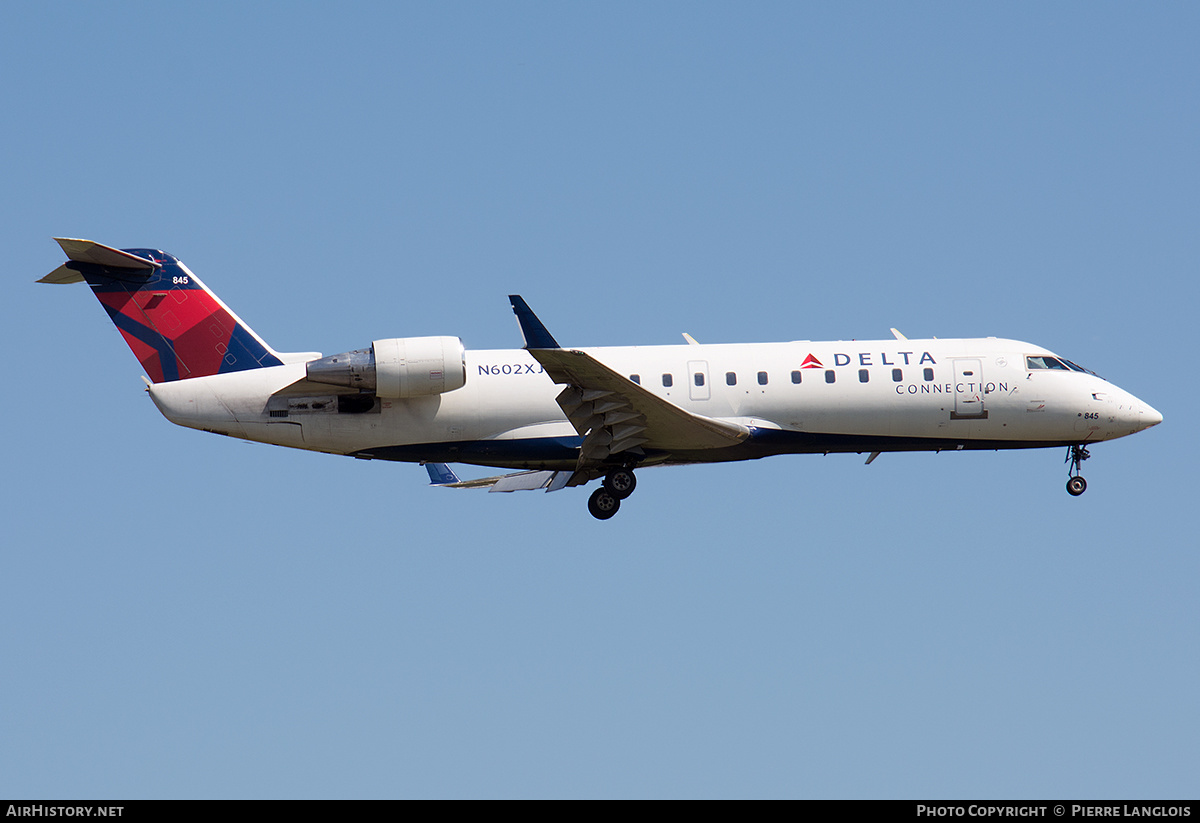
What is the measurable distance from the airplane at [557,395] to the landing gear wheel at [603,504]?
26 millimetres

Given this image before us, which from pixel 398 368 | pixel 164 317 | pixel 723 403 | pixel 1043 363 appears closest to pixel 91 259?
pixel 164 317

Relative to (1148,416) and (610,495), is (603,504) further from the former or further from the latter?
(1148,416)

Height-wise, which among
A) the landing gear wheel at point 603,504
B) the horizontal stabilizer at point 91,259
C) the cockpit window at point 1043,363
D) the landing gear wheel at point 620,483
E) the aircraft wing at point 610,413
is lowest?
the landing gear wheel at point 603,504

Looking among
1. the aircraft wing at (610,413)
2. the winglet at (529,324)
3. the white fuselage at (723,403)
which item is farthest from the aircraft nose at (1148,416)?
the winglet at (529,324)

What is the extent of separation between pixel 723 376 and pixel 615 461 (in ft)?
9.16

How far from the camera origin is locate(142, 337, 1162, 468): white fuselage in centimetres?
2678

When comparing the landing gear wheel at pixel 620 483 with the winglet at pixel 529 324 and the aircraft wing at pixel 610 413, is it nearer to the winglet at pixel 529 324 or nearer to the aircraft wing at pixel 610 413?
the aircraft wing at pixel 610 413

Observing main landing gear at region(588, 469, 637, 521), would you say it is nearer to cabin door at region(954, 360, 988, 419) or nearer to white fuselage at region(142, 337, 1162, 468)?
white fuselage at region(142, 337, 1162, 468)

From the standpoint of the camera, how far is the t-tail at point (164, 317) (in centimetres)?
2720

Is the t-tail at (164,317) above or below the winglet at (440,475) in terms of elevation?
above

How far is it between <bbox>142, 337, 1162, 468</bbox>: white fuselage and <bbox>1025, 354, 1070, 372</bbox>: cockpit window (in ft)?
0.44

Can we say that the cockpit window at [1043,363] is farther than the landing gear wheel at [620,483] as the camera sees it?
Yes

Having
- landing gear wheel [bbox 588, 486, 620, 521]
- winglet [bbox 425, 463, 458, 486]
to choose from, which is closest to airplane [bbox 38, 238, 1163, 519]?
landing gear wheel [bbox 588, 486, 620, 521]

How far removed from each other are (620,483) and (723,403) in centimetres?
266
